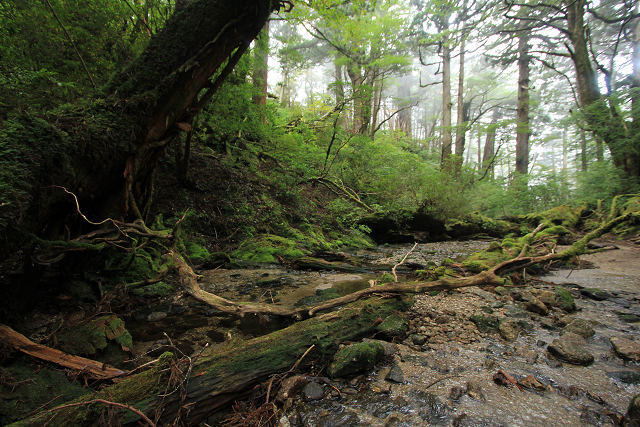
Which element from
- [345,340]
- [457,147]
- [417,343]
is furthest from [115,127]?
[457,147]

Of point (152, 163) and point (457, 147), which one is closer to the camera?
point (152, 163)

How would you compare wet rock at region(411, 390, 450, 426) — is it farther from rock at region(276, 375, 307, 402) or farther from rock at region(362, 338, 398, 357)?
rock at region(276, 375, 307, 402)

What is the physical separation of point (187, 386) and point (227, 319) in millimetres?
1678

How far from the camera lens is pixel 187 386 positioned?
153cm

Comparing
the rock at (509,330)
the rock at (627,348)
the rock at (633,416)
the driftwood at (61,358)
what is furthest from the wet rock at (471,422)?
the driftwood at (61,358)

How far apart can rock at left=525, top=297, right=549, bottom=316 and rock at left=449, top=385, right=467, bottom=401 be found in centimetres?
204

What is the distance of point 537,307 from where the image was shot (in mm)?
3184

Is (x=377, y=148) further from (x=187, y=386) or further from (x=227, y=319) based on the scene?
(x=187, y=386)

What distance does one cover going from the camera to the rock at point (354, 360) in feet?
6.61

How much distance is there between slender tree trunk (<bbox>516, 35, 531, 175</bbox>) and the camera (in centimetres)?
1454

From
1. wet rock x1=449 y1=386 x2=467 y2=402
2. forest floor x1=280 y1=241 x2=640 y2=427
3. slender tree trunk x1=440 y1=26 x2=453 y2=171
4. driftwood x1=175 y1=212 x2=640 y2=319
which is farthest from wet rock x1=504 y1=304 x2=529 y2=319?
slender tree trunk x1=440 y1=26 x2=453 y2=171

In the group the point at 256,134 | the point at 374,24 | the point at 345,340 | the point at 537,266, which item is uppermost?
the point at 374,24

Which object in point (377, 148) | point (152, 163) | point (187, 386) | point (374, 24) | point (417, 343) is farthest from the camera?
point (374, 24)

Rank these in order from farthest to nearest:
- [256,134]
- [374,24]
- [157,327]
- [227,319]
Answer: [374,24] < [256,134] < [227,319] < [157,327]
